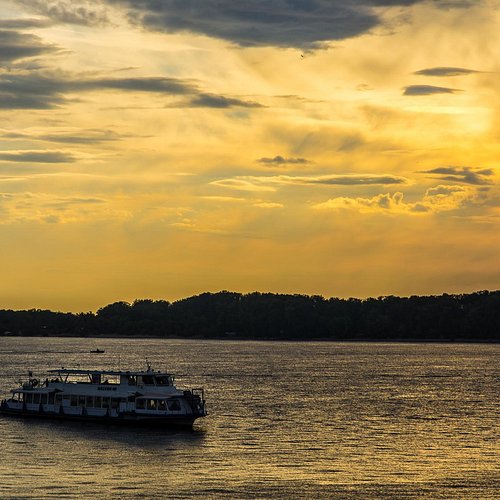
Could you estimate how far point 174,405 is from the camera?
113 m

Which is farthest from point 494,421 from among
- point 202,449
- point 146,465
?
point 146,465

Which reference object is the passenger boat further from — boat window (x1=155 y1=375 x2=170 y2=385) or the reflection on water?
the reflection on water

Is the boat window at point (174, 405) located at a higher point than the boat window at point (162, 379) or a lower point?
lower

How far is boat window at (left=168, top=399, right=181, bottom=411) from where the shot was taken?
113 meters

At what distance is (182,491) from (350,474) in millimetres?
14959

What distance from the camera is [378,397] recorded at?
163125mm

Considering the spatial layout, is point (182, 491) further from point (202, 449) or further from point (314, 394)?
point (314, 394)

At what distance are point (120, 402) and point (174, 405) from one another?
7.19 metres

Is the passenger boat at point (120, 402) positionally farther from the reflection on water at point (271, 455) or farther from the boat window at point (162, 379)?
the reflection on water at point (271, 455)

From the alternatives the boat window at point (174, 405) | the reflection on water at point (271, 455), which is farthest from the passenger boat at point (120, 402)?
the reflection on water at point (271, 455)

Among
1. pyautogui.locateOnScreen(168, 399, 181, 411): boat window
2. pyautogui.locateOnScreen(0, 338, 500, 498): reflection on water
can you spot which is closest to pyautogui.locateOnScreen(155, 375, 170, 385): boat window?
pyautogui.locateOnScreen(168, 399, 181, 411): boat window

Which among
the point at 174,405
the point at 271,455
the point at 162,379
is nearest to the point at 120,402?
the point at 162,379

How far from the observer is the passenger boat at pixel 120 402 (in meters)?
113

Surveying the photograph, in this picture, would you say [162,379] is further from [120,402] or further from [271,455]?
[271,455]
